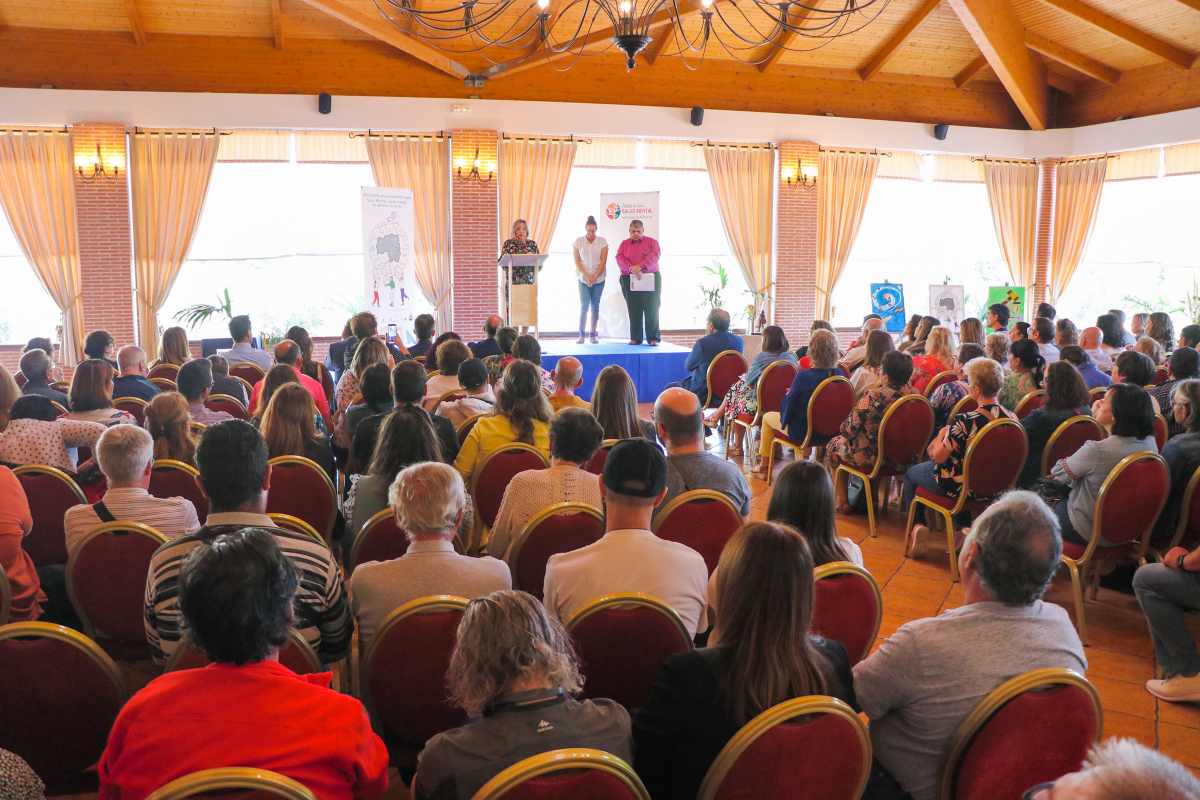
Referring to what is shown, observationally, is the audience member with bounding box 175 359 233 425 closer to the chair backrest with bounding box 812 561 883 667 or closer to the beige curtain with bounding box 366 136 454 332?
the chair backrest with bounding box 812 561 883 667

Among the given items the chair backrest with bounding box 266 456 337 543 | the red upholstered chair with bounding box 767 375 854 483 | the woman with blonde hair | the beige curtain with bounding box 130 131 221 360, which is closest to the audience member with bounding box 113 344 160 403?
the woman with blonde hair

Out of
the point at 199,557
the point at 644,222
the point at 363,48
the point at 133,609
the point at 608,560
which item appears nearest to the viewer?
the point at 199,557

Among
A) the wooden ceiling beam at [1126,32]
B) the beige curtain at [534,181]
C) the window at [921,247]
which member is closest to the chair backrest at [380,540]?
the beige curtain at [534,181]

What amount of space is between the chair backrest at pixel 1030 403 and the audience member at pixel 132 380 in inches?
210

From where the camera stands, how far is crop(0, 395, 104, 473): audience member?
418 cm

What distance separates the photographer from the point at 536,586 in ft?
11.0

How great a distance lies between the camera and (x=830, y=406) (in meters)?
6.48

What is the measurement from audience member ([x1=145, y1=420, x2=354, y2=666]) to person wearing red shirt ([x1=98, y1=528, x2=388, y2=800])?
1.92 ft

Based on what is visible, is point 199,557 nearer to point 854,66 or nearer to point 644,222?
point 644,222

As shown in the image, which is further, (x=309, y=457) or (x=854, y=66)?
(x=854, y=66)

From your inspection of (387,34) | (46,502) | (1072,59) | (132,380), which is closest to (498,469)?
(46,502)

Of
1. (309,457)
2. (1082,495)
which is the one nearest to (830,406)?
(1082,495)

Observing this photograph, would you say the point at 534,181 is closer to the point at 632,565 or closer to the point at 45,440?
the point at 45,440

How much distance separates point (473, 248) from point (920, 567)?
8095 mm
